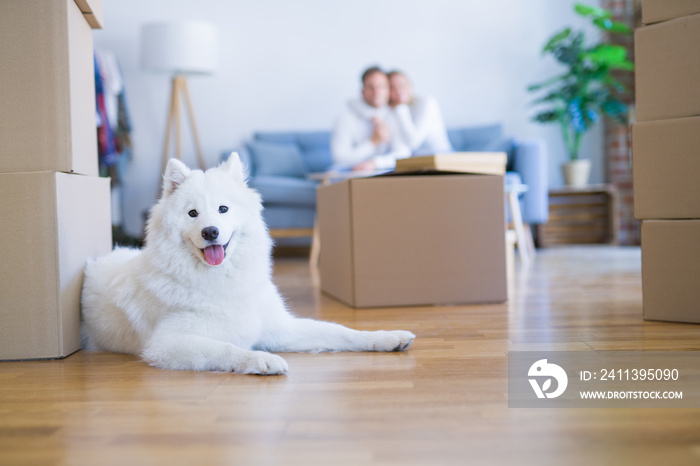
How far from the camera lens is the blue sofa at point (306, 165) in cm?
466

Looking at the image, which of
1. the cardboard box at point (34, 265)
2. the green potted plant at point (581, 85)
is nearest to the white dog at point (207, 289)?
the cardboard box at point (34, 265)

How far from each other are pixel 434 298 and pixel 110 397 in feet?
4.50

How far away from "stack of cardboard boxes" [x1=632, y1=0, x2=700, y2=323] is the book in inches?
25.0

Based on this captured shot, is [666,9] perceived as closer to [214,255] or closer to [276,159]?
[214,255]

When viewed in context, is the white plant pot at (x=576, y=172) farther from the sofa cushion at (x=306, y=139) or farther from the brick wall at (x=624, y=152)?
the sofa cushion at (x=306, y=139)

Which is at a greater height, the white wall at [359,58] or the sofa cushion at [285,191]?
the white wall at [359,58]

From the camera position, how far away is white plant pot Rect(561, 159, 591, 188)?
5331 mm

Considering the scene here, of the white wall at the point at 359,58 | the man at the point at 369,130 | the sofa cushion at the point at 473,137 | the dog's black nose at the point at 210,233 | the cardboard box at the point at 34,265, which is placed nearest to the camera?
the dog's black nose at the point at 210,233

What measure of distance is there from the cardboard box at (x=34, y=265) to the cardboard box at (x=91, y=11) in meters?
0.50

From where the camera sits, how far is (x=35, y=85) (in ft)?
5.35

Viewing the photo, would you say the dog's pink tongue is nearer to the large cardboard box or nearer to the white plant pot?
the large cardboard box

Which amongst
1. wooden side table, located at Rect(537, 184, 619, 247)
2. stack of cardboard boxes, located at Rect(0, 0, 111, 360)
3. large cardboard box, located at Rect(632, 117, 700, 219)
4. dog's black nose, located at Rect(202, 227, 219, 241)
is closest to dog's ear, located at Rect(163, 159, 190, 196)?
dog's black nose, located at Rect(202, 227, 219, 241)

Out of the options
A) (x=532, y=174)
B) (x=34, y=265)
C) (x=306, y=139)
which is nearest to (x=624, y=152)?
(x=532, y=174)

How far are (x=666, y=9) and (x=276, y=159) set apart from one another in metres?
3.43
